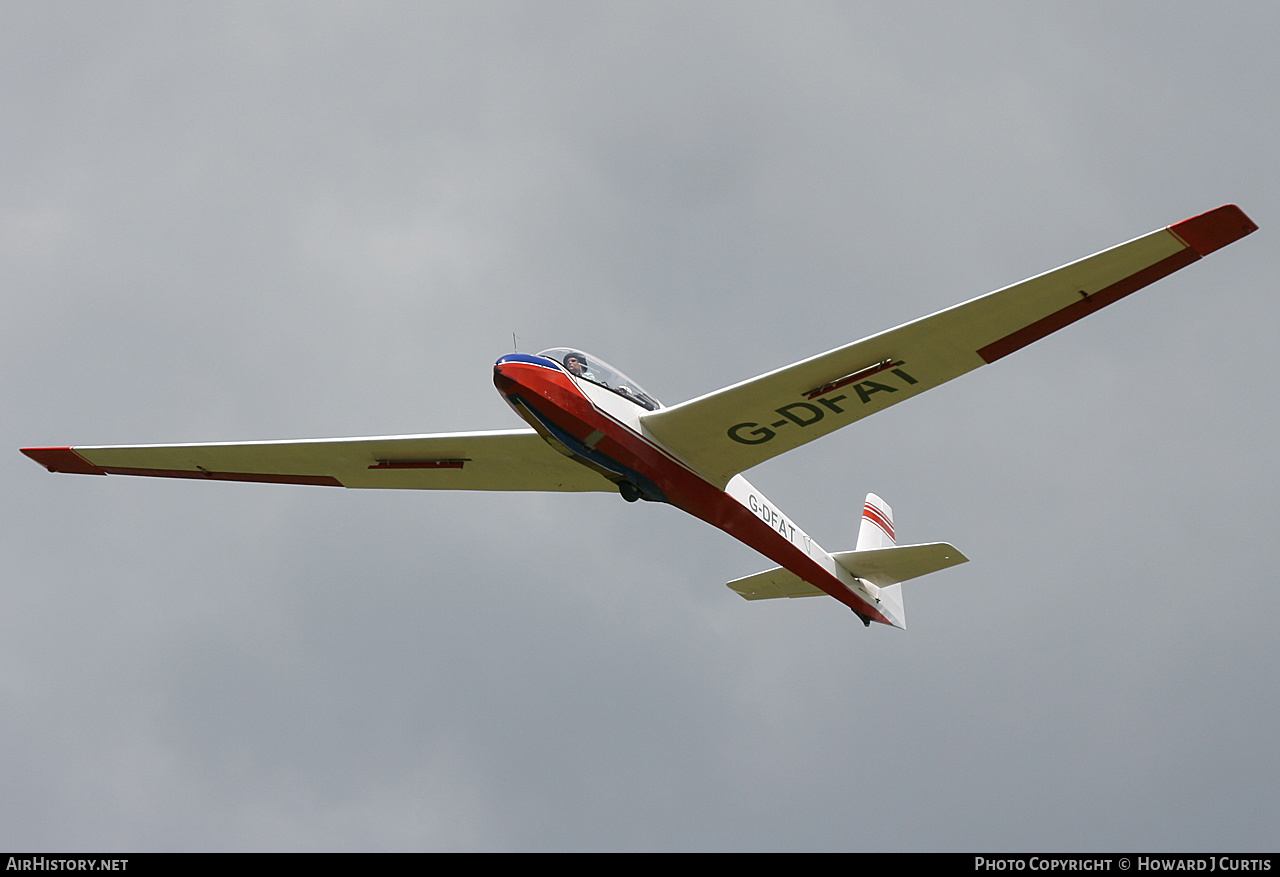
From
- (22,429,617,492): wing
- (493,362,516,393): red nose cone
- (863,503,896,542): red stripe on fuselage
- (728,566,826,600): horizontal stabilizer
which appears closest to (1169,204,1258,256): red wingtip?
(493,362,516,393): red nose cone

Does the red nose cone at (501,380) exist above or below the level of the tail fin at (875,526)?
above

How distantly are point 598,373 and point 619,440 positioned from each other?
101 centimetres

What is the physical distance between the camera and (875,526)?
2630 centimetres

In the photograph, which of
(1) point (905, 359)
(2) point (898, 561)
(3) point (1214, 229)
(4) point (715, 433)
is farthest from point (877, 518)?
(3) point (1214, 229)

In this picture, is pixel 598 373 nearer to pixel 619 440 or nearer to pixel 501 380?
pixel 619 440

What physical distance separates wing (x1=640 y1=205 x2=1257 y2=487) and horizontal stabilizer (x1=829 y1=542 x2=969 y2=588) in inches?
175

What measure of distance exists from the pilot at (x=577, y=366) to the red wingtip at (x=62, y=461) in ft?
29.7

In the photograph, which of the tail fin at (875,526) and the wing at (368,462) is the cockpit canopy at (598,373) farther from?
the tail fin at (875,526)

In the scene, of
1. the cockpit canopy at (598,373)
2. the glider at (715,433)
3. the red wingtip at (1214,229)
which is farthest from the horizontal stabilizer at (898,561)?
the red wingtip at (1214,229)

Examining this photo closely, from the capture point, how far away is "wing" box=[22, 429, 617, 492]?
57.6 feet

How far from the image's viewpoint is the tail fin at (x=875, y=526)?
2586 cm
